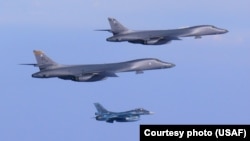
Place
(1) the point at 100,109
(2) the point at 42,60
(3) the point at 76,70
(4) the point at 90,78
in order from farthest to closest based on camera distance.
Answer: (1) the point at 100,109, (3) the point at 76,70, (2) the point at 42,60, (4) the point at 90,78

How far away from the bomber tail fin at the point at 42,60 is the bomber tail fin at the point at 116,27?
731 inches

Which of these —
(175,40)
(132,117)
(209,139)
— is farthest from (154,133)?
(132,117)

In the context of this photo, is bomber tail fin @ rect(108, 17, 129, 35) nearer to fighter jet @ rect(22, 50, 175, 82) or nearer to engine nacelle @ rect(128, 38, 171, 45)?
engine nacelle @ rect(128, 38, 171, 45)

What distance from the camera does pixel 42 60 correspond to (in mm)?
155625

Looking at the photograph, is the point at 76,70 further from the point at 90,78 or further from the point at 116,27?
the point at 116,27

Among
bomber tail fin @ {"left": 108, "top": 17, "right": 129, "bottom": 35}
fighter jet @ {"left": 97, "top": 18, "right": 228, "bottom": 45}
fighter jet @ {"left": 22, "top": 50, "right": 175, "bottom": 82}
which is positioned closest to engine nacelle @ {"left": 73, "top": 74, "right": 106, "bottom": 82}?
fighter jet @ {"left": 22, "top": 50, "right": 175, "bottom": 82}

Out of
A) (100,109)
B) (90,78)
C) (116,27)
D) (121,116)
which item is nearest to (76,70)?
(90,78)

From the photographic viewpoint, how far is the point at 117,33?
561ft

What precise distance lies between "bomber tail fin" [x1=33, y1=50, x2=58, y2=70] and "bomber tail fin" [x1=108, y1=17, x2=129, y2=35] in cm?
1857

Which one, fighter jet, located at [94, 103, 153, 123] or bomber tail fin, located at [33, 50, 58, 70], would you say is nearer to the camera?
bomber tail fin, located at [33, 50, 58, 70]

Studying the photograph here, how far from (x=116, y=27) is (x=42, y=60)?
68.6ft

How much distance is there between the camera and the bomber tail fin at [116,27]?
171125 mm

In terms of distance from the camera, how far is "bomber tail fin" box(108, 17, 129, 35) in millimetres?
171125

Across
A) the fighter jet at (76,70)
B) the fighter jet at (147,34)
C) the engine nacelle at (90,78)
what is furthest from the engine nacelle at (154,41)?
the engine nacelle at (90,78)
